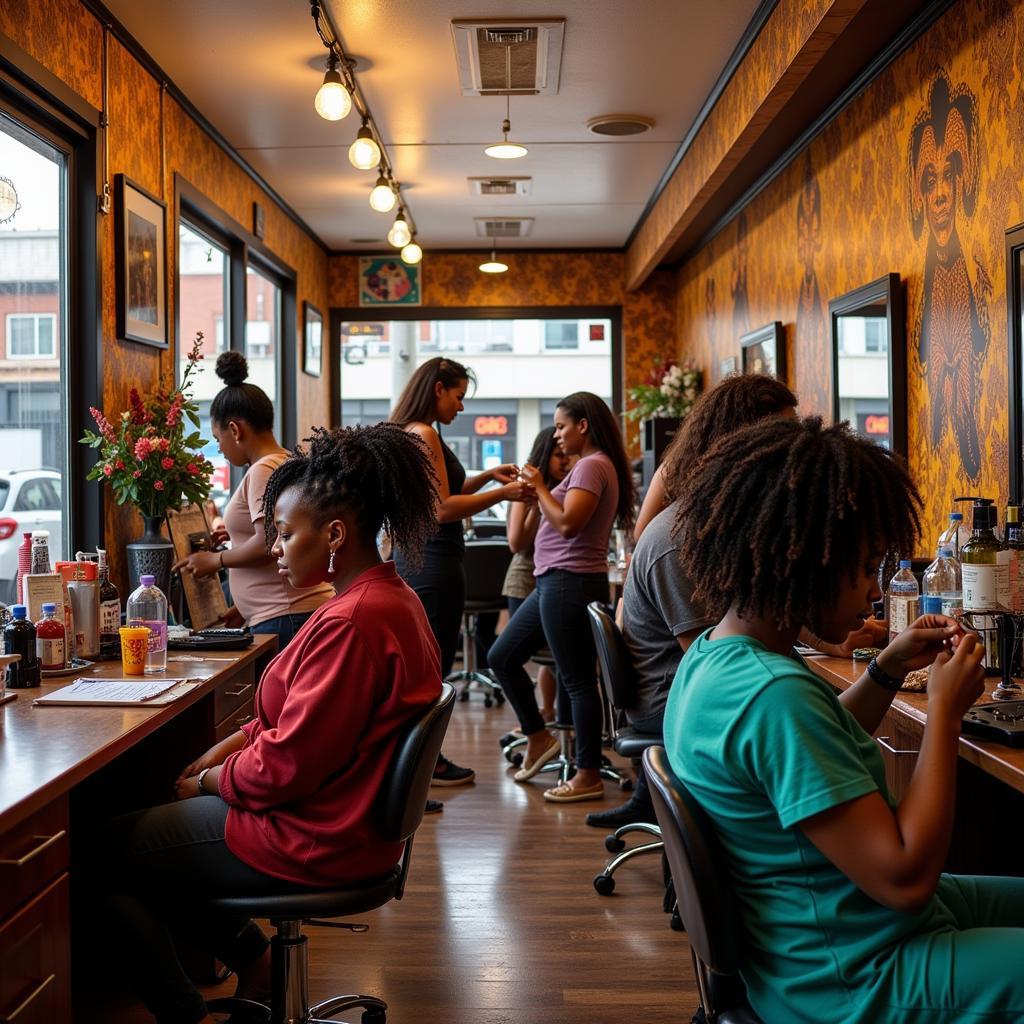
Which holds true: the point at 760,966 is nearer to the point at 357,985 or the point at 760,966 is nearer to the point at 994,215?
the point at 357,985

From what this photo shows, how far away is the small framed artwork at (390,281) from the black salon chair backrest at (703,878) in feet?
25.5

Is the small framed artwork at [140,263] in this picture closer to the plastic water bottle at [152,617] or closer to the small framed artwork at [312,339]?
the plastic water bottle at [152,617]

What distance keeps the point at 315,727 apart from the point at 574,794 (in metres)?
2.58

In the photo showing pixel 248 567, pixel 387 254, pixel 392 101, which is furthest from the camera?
pixel 387 254

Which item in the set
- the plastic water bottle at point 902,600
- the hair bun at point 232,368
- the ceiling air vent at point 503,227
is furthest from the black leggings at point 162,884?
the ceiling air vent at point 503,227

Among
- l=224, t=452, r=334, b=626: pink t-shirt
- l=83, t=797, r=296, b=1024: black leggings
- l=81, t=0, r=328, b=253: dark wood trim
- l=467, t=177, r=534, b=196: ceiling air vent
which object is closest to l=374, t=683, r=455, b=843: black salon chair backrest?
l=83, t=797, r=296, b=1024: black leggings

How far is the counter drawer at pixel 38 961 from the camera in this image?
160 cm

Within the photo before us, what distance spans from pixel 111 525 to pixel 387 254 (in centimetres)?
530

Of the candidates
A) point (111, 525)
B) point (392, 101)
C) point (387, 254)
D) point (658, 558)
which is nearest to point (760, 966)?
point (658, 558)

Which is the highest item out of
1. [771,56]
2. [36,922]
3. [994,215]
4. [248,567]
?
[771,56]

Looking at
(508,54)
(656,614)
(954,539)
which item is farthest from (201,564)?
(508,54)

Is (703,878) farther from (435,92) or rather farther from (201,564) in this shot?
(435,92)

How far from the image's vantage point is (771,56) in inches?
159

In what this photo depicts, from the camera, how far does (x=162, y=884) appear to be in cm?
199
